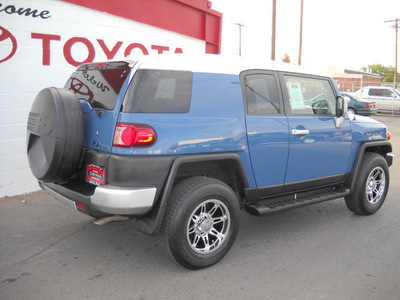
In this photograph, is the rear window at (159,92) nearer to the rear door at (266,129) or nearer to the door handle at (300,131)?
the rear door at (266,129)

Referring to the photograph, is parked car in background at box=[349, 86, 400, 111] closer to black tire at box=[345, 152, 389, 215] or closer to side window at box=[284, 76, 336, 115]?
black tire at box=[345, 152, 389, 215]

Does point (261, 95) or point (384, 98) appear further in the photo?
point (384, 98)

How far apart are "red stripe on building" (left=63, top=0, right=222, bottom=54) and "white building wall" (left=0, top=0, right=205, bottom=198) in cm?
27

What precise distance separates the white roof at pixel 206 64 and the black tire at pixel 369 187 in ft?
5.77

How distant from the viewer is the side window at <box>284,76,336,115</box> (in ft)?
14.3

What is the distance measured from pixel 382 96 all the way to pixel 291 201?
20822 millimetres

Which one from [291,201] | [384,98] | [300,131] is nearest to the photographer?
[300,131]

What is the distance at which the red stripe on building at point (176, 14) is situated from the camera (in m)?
6.72

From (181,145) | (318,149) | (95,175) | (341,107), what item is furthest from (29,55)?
(341,107)

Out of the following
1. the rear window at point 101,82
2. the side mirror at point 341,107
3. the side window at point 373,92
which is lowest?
the side mirror at point 341,107

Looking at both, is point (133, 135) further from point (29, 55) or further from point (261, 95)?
point (29, 55)

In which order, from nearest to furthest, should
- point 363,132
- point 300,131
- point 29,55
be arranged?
1. point 300,131
2. point 363,132
3. point 29,55

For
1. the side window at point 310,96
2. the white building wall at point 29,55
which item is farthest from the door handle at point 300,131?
the white building wall at point 29,55

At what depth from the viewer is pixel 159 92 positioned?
3.39 meters
